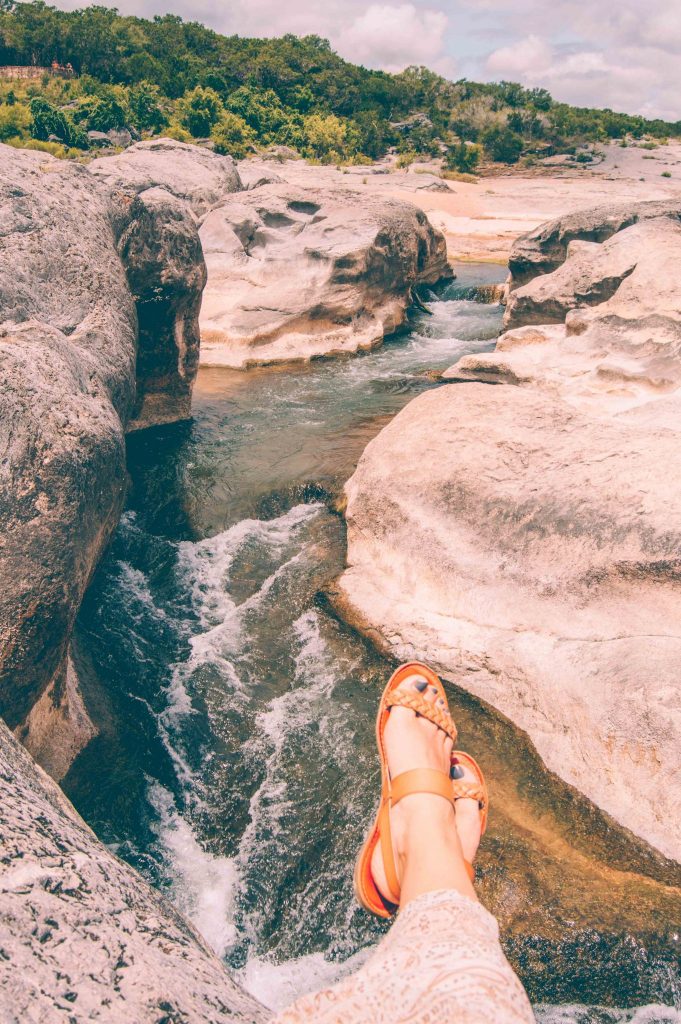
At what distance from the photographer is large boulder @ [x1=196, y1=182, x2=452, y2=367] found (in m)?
10.4

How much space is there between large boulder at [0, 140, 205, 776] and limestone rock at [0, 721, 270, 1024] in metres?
1.29

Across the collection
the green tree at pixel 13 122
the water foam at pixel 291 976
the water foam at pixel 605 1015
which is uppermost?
the green tree at pixel 13 122

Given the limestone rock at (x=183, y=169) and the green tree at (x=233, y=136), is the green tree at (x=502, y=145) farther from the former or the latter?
the limestone rock at (x=183, y=169)

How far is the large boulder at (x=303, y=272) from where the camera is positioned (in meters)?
10.4

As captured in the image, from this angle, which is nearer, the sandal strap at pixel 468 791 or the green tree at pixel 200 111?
the sandal strap at pixel 468 791

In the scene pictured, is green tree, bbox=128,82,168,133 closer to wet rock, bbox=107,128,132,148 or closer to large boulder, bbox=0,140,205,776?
wet rock, bbox=107,128,132,148

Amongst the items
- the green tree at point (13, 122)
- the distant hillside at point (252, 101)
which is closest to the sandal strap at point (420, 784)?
the green tree at point (13, 122)

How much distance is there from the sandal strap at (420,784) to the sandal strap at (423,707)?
1.26 feet

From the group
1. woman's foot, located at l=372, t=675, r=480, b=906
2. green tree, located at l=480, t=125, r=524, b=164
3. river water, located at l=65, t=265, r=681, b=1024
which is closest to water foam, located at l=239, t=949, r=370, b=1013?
river water, located at l=65, t=265, r=681, b=1024

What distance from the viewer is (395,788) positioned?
2658 millimetres

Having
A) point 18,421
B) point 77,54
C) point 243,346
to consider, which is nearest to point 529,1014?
point 18,421

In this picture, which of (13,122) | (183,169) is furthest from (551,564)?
(13,122)

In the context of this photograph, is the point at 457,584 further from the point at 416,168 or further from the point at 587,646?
the point at 416,168

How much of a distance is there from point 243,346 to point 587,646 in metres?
7.74
